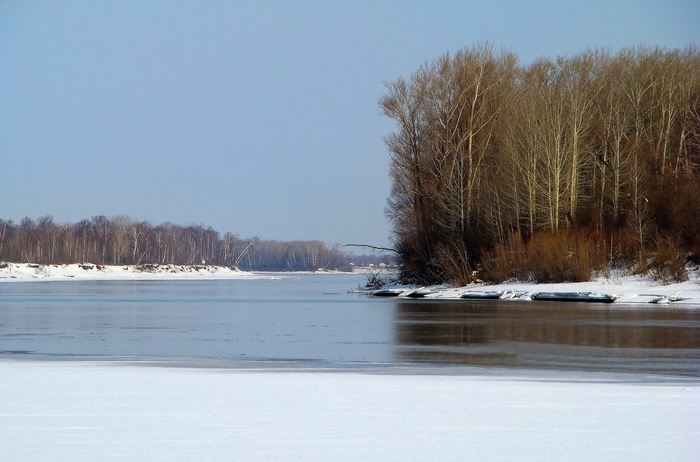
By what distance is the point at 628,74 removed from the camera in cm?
4538

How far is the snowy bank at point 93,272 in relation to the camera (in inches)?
3687

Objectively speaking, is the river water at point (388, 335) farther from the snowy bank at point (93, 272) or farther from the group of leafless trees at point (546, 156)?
the snowy bank at point (93, 272)

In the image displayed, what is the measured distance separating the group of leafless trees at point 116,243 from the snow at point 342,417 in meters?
100

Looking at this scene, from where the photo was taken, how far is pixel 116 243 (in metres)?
130

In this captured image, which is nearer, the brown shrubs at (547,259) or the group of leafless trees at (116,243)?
the brown shrubs at (547,259)

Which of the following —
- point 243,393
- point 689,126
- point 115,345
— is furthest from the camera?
point 689,126

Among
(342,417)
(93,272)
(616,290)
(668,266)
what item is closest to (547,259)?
(616,290)

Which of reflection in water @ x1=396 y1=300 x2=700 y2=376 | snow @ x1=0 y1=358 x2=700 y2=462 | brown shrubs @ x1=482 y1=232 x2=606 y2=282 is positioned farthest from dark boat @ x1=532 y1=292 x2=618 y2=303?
snow @ x1=0 y1=358 x2=700 y2=462

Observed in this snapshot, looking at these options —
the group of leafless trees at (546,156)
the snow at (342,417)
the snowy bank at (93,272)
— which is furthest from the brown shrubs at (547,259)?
the snowy bank at (93,272)

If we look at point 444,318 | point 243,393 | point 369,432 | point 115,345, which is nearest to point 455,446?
point 369,432

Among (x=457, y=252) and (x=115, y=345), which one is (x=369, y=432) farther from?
(x=457, y=252)

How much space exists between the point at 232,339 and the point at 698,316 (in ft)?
47.2

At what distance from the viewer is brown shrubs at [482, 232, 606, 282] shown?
123 feet

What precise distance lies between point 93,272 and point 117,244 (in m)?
26.1
